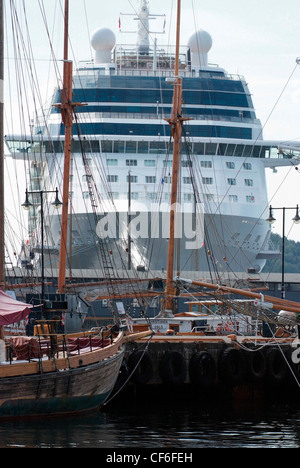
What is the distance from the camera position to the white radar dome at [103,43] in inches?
3233

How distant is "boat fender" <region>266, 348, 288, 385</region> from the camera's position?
114 feet

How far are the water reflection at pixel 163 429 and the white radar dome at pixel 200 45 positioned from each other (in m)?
55.5

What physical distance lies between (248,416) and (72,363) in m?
5.75

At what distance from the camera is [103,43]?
82562 millimetres

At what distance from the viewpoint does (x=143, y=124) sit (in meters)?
72.4

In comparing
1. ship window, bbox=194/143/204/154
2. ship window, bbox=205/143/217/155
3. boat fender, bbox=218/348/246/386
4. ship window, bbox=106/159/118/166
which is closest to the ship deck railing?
boat fender, bbox=218/348/246/386

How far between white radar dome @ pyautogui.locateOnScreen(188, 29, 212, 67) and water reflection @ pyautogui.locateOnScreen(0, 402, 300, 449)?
2185 inches

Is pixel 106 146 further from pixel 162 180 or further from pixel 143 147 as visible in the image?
pixel 162 180

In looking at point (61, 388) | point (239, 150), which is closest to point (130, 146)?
point (239, 150)

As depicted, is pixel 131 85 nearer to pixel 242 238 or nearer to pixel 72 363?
pixel 242 238

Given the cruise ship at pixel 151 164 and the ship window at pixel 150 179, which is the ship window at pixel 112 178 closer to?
the cruise ship at pixel 151 164

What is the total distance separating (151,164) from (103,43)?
57.7 ft

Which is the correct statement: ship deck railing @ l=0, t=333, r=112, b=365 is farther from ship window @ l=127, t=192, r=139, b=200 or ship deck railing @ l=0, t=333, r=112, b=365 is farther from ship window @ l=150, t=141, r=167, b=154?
ship window @ l=150, t=141, r=167, b=154
